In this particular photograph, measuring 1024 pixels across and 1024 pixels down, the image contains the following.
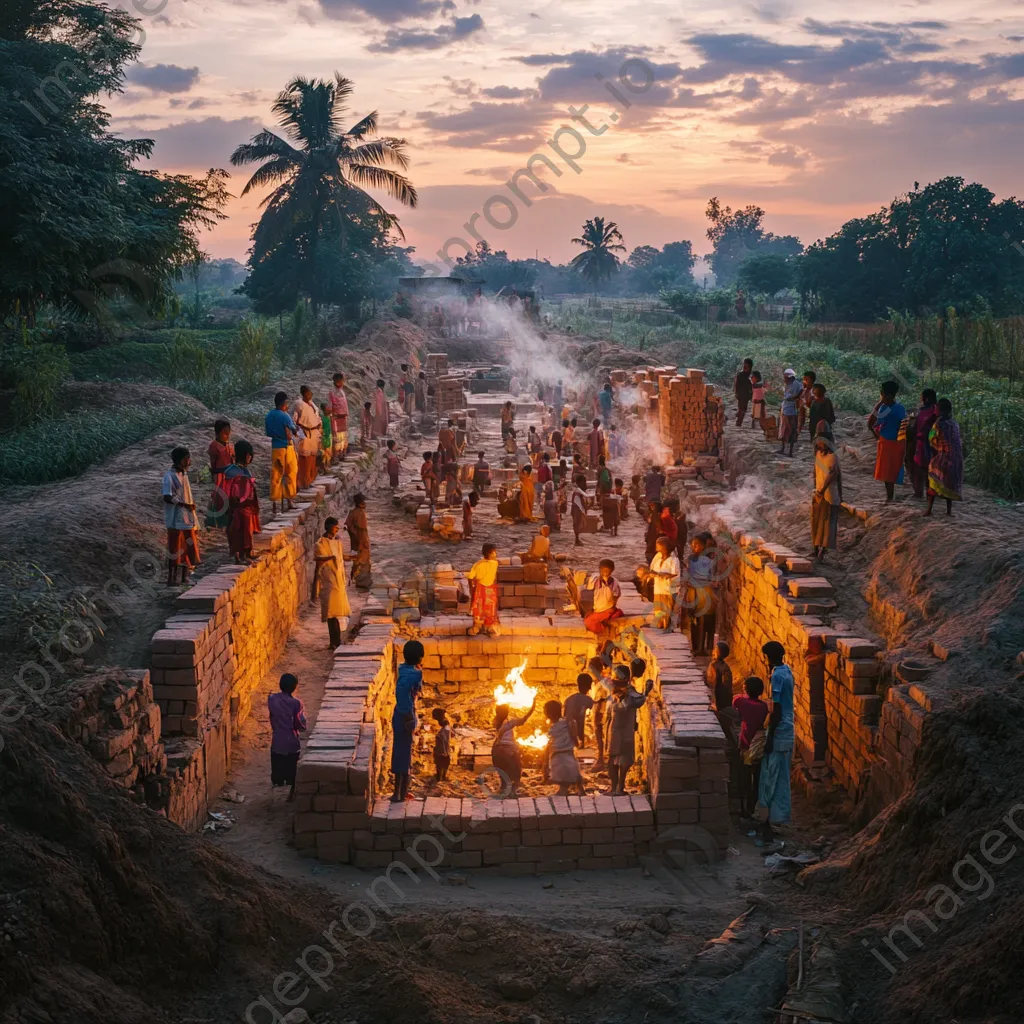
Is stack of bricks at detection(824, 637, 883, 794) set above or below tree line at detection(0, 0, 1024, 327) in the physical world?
below

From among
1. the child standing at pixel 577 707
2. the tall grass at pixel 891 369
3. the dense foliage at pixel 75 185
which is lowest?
the child standing at pixel 577 707

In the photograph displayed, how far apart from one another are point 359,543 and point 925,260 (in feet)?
92.1

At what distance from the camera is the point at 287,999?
4.89 m

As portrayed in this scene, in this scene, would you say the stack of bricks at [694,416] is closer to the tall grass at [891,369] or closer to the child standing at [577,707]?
the tall grass at [891,369]

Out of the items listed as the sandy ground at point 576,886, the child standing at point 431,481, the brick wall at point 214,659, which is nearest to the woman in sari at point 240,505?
the brick wall at point 214,659

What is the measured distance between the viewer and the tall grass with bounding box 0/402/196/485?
1366cm

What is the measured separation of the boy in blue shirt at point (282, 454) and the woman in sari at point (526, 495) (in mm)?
4516

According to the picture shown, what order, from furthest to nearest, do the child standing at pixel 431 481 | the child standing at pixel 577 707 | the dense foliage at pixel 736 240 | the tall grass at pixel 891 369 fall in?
the dense foliage at pixel 736 240 → the child standing at pixel 431 481 → the tall grass at pixel 891 369 → the child standing at pixel 577 707

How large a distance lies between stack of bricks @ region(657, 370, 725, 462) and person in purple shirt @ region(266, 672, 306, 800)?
11.0m

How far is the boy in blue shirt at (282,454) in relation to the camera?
38.1 feet

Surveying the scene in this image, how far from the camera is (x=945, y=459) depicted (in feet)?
32.0

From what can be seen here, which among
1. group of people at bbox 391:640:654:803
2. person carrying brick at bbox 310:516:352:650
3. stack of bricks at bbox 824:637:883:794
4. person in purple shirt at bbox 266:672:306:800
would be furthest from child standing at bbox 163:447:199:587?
stack of bricks at bbox 824:637:883:794

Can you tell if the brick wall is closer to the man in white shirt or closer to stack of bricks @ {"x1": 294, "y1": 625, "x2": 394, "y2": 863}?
stack of bricks @ {"x1": 294, "y1": 625, "x2": 394, "y2": 863}

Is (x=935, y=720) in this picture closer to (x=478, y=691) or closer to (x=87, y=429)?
(x=478, y=691)
